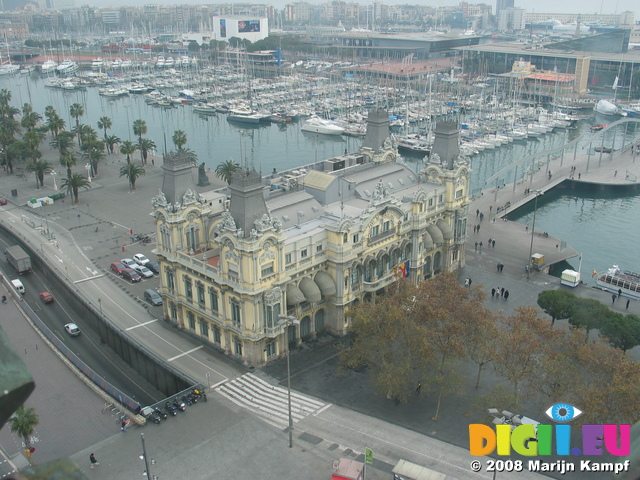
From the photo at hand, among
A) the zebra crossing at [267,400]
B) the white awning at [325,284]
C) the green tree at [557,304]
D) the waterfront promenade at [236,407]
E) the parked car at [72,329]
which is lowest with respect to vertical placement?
the parked car at [72,329]

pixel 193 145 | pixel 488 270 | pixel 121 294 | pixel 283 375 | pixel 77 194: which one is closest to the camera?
pixel 283 375

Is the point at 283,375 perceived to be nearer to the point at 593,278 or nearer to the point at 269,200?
the point at 269,200

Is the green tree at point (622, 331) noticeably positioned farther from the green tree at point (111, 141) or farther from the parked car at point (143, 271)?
the green tree at point (111, 141)

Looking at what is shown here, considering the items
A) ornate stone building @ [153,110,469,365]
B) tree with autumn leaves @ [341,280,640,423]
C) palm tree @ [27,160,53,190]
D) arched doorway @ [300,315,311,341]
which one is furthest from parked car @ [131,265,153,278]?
palm tree @ [27,160,53,190]

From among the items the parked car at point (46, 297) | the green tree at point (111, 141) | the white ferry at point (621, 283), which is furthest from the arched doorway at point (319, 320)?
the green tree at point (111, 141)

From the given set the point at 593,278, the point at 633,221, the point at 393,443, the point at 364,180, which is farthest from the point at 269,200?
the point at 633,221

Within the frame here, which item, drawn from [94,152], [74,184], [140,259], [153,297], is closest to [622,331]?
[153,297]
